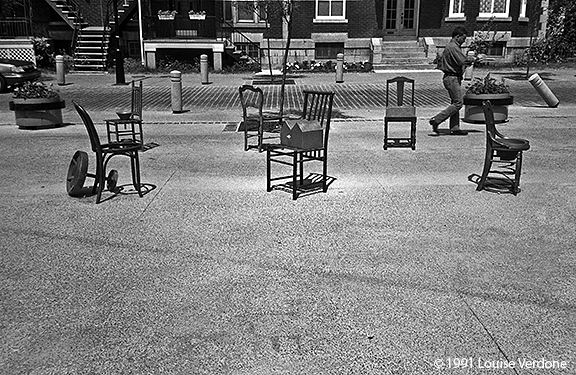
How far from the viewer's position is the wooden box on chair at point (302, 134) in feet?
24.1

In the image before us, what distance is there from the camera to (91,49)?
27.7m

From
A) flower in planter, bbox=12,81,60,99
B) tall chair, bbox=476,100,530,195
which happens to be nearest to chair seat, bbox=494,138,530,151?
tall chair, bbox=476,100,530,195

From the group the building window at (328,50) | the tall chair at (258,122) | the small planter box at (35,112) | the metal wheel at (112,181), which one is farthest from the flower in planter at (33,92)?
the building window at (328,50)

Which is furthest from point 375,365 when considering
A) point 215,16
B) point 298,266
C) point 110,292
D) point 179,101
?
point 215,16

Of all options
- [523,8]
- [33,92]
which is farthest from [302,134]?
[523,8]

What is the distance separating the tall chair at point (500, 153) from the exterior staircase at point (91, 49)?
74.5ft

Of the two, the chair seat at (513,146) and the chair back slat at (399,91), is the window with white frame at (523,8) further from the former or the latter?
the chair seat at (513,146)

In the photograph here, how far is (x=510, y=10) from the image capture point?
91.2 ft

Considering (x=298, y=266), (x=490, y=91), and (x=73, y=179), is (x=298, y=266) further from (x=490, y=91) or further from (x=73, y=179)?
(x=490, y=91)

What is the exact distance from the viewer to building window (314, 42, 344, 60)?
90.3 feet

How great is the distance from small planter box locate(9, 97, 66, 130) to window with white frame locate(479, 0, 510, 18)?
21533 mm

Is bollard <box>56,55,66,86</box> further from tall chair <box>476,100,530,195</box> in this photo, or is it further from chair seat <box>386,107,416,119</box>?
tall chair <box>476,100,530,195</box>

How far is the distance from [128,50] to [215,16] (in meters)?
5.45

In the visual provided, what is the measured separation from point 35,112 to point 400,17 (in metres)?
19.4
